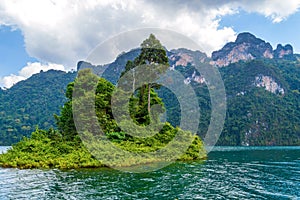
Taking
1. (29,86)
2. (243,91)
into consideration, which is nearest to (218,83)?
(243,91)

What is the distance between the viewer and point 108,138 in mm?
29531

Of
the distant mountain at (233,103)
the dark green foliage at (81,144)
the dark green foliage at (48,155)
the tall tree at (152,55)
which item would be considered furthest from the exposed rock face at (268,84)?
the dark green foliage at (48,155)

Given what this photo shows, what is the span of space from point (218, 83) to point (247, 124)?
54.7m

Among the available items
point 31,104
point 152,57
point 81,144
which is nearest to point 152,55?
point 152,57

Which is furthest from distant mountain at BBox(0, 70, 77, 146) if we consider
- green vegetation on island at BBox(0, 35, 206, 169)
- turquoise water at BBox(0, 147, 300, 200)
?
turquoise water at BBox(0, 147, 300, 200)

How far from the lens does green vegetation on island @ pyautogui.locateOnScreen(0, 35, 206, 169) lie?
2452 cm

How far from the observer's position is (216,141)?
107m

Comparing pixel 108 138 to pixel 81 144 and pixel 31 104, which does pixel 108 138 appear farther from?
pixel 31 104

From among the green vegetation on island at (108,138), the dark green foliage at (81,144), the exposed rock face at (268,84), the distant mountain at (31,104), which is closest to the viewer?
the dark green foliage at (81,144)

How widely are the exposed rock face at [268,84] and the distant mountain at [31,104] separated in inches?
4099

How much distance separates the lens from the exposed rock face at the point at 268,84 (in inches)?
6038

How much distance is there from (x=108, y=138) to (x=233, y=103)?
11921 cm

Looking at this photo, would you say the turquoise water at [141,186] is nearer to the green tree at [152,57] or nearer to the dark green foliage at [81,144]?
the dark green foliage at [81,144]

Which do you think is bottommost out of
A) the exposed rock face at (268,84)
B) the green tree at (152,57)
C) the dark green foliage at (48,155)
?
the dark green foliage at (48,155)
